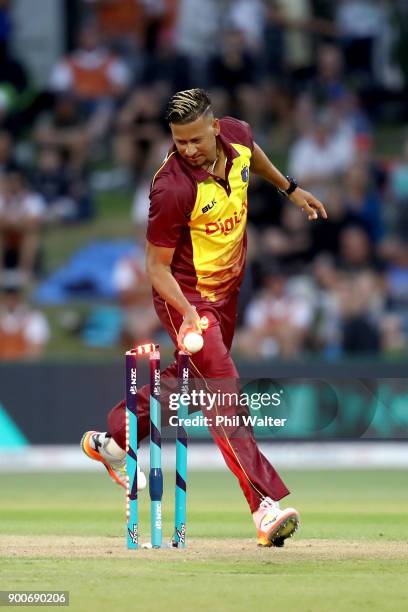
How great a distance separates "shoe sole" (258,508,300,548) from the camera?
7309 mm

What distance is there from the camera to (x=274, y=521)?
7324mm

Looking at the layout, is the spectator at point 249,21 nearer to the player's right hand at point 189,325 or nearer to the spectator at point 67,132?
the spectator at point 67,132

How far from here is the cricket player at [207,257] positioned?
23.7ft

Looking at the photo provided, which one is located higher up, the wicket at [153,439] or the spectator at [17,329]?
the spectator at [17,329]

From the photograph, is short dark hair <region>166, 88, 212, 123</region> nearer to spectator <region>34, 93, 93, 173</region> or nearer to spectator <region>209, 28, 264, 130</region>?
spectator <region>209, 28, 264, 130</region>

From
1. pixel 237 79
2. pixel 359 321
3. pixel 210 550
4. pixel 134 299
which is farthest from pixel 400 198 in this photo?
pixel 210 550

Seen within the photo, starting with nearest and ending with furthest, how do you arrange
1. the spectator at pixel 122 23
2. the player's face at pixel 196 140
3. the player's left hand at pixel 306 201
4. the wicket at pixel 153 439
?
the wicket at pixel 153 439 < the player's face at pixel 196 140 < the player's left hand at pixel 306 201 < the spectator at pixel 122 23

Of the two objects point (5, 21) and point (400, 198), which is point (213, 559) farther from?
point (5, 21)

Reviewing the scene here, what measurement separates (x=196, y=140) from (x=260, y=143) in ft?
35.5

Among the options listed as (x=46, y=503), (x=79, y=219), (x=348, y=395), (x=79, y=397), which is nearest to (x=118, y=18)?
(x=79, y=219)

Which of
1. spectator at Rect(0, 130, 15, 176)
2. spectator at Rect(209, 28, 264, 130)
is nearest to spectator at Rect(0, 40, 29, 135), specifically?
spectator at Rect(0, 130, 15, 176)

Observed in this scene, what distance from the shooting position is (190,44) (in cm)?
1941

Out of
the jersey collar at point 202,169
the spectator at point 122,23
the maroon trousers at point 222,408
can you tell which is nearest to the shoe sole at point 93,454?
the maroon trousers at point 222,408

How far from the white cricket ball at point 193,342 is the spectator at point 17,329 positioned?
29.2 feet
